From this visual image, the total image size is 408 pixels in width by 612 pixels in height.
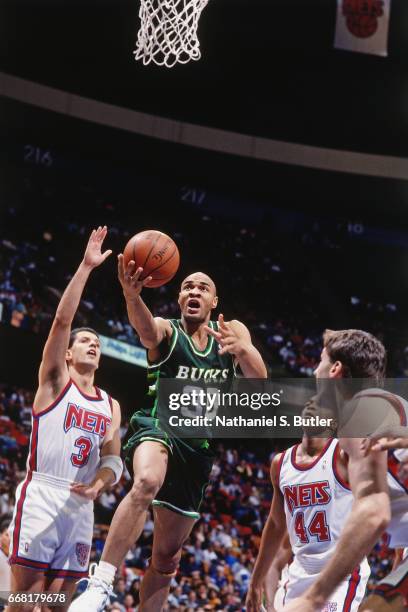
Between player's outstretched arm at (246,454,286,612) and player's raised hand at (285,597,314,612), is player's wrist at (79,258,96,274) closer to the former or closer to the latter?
player's outstretched arm at (246,454,286,612)

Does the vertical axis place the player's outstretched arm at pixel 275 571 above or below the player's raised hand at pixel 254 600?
above

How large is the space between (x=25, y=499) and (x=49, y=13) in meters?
12.3

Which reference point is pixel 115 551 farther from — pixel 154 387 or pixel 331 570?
pixel 331 570

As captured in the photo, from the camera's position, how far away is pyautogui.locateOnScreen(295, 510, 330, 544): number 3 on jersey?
4.54 metres

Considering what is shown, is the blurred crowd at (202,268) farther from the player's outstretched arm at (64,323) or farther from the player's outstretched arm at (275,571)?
the player's outstretched arm at (275,571)

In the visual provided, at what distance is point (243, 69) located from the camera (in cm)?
1670

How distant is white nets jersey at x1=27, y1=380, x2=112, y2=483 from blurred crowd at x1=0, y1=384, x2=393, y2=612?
12.4ft

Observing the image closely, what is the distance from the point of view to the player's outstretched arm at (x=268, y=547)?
15.1ft

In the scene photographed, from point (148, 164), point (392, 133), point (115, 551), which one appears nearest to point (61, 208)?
point (148, 164)

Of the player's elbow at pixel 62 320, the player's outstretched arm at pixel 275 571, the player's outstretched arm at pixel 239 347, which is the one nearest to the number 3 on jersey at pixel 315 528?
the player's outstretched arm at pixel 275 571

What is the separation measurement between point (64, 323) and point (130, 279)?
1.71 ft

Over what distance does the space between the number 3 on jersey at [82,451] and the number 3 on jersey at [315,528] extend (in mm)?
1566

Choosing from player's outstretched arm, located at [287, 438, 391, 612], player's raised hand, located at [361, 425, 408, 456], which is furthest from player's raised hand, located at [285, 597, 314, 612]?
player's raised hand, located at [361, 425, 408, 456]

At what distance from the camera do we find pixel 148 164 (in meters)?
17.5
